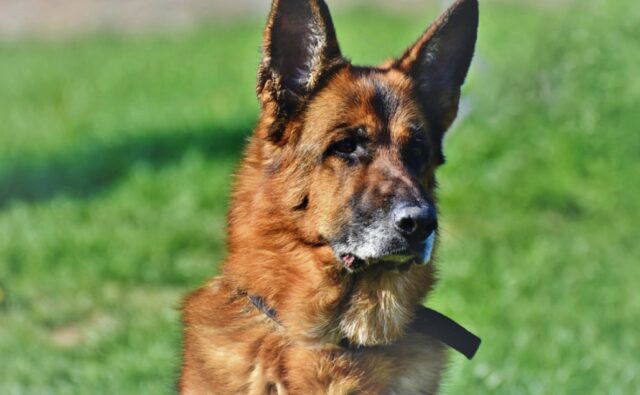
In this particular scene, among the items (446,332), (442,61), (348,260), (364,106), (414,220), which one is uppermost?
(442,61)

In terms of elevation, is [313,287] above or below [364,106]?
below

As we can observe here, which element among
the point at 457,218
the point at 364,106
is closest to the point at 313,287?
the point at 364,106

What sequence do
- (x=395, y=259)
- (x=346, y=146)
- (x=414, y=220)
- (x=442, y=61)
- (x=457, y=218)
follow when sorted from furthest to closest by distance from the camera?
(x=457, y=218), (x=442, y=61), (x=346, y=146), (x=395, y=259), (x=414, y=220)

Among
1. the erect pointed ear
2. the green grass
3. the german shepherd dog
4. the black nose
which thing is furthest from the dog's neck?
the green grass

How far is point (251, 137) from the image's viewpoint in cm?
426

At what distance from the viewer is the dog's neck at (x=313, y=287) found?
3.90m

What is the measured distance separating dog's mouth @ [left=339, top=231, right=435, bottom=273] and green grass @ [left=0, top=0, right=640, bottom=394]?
1.55 m

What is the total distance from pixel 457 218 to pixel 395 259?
4.87m

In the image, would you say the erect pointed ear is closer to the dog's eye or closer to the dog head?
the dog head

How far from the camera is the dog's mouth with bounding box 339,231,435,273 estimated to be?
3.83 m

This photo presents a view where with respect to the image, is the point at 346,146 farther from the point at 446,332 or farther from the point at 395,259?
the point at 446,332

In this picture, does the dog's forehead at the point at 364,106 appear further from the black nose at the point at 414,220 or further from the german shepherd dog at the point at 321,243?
the black nose at the point at 414,220

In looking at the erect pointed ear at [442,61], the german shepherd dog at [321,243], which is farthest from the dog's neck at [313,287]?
the erect pointed ear at [442,61]

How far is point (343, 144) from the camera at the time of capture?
13.2 ft
